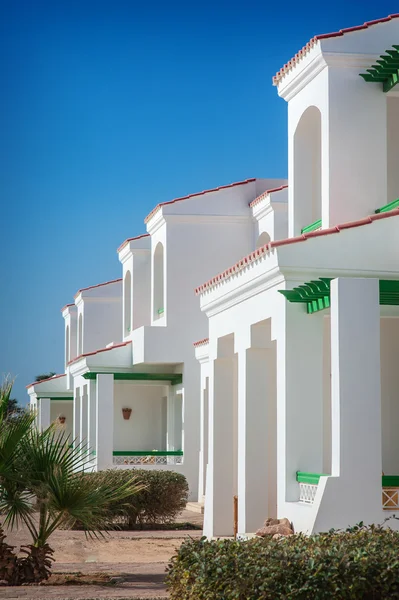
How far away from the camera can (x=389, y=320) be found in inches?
652

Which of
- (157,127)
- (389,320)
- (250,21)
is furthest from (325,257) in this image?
(157,127)

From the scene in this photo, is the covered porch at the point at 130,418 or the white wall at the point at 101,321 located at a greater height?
the white wall at the point at 101,321

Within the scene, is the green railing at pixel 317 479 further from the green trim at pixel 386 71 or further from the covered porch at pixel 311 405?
the green trim at pixel 386 71

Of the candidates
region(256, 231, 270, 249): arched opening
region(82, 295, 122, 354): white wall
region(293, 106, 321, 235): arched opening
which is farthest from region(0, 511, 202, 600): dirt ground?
region(82, 295, 122, 354): white wall

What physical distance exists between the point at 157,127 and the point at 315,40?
20100mm

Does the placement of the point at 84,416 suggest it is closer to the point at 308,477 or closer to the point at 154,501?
the point at 154,501

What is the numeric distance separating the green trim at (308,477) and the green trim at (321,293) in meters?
2.20

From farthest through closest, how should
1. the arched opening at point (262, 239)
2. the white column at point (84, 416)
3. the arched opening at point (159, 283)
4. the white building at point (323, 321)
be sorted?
1. the white column at point (84, 416)
2. the arched opening at point (159, 283)
3. the arched opening at point (262, 239)
4. the white building at point (323, 321)

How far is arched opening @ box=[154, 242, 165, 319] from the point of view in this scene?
31.0 m

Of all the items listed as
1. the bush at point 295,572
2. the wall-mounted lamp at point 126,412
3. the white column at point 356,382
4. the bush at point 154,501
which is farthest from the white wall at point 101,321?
the bush at point 295,572

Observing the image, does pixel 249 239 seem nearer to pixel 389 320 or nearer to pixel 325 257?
pixel 389 320

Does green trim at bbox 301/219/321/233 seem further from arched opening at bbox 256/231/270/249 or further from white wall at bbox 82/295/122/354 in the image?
white wall at bbox 82/295/122/354

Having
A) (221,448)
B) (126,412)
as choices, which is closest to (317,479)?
(221,448)

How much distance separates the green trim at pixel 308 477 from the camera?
13.7m
